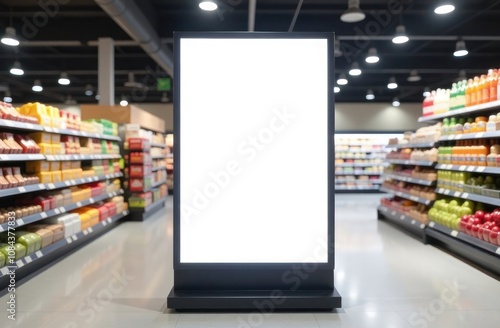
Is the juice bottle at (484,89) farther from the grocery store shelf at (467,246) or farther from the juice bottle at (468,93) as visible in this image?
the grocery store shelf at (467,246)

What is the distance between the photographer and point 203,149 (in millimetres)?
3547

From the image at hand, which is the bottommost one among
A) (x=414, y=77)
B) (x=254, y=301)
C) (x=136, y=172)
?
(x=254, y=301)

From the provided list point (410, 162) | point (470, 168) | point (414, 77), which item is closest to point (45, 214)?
point (470, 168)

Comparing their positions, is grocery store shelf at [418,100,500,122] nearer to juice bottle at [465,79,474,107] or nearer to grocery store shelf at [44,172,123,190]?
juice bottle at [465,79,474,107]

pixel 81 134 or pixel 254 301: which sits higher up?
pixel 81 134

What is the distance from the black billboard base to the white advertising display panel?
0.98 ft

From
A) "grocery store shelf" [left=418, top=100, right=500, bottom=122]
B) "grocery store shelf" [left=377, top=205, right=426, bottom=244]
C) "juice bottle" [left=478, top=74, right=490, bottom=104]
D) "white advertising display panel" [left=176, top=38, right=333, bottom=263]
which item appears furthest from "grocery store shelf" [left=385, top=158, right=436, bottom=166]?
"white advertising display panel" [left=176, top=38, right=333, bottom=263]

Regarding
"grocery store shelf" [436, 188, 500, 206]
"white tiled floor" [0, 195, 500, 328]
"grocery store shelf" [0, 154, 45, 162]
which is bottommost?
"white tiled floor" [0, 195, 500, 328]

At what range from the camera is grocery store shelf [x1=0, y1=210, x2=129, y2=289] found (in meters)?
4.23

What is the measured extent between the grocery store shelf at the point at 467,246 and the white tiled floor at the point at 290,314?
18 cm

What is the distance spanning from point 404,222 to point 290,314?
185 inches

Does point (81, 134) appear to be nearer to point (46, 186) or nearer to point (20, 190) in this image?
point (46, 186)

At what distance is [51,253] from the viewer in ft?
17.3

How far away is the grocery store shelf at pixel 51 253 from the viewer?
4.23 m
